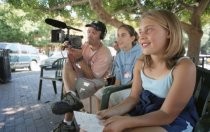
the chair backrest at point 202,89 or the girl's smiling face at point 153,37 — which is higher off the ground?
the girl's smiling face at point 153,37

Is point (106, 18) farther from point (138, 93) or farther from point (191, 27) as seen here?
point (138, 93)

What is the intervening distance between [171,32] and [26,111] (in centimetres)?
449

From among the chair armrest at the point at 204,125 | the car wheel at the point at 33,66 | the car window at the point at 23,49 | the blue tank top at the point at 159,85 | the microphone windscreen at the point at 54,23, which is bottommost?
the car wheel at the point at 33,66

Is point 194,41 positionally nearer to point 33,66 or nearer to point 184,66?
point 184,66

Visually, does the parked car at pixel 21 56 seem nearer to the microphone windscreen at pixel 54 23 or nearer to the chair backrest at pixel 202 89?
the microphone windscreen at pixel 54 23

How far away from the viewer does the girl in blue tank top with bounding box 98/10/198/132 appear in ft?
6.70

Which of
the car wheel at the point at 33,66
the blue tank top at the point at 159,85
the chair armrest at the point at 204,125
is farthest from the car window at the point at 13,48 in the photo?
the chair armrest at the point at 204,125

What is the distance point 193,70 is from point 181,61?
0.33 ft

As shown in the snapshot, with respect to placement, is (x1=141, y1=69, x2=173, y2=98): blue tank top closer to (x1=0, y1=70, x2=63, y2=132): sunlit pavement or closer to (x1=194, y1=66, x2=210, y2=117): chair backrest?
(x1=194, y1=66, x2=210, y2=117): chair backrest

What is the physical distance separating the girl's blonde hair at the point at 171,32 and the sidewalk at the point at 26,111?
1.92 metres

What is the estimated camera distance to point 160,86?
2.28 metres

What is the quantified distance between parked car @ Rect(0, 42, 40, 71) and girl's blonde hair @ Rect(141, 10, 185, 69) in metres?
15.3

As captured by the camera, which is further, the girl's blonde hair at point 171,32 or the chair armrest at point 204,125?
the girl's blonde hair at point 171,32

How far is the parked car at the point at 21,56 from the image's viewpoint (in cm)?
1729
